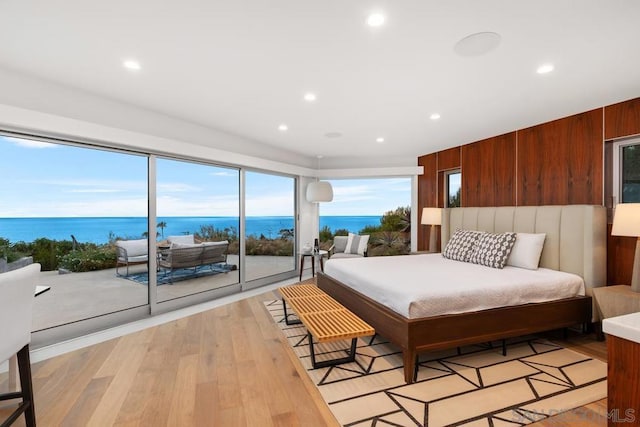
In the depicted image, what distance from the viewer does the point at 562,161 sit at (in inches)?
144

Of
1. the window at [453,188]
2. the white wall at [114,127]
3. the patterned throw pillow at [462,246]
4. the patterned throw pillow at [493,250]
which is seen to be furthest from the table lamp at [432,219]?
the patterned throw pillow at [493,250]

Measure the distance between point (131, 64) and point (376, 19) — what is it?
6.41 ft

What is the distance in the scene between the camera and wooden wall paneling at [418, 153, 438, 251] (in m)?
5.68

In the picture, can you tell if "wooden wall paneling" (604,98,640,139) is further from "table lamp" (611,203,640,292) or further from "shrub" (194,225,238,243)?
"shrub" (194,225,238,243)

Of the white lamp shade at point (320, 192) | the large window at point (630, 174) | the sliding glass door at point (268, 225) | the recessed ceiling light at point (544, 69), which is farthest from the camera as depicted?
the white lamp shade at point (320, 192)

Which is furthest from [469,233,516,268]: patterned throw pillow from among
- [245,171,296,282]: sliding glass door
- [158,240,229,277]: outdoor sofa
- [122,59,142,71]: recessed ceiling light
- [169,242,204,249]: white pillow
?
[122,59,142,71]: recessed ceiling light

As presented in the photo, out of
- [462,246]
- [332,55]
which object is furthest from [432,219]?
[332,55]

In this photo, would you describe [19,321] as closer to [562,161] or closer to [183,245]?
[183,245]

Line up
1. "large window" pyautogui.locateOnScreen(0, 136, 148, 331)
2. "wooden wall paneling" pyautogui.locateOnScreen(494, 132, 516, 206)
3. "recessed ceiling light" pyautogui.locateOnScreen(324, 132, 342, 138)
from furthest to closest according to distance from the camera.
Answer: "recessed ceiling light" pyautogui.locateOnScreen(324, 132, 342, 138) → "wooden wall paneling" pyautogui.locateOnScreen(494, 132, 516, 206) → "large window" pyautogui.locateOnScreen(0, 136, 148, 331)

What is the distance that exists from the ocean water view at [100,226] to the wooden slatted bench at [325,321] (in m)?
1.85

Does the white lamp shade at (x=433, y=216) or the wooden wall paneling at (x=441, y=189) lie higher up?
the wooden wall paneling at (x=441, y=189)

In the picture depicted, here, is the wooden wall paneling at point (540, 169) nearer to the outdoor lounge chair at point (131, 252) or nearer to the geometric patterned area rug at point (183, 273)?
the geometric patterned area rug at point (183, 273)

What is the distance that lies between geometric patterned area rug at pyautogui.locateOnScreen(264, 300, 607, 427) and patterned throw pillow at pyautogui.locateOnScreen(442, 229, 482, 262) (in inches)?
47.0

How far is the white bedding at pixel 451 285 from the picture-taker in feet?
7.84
